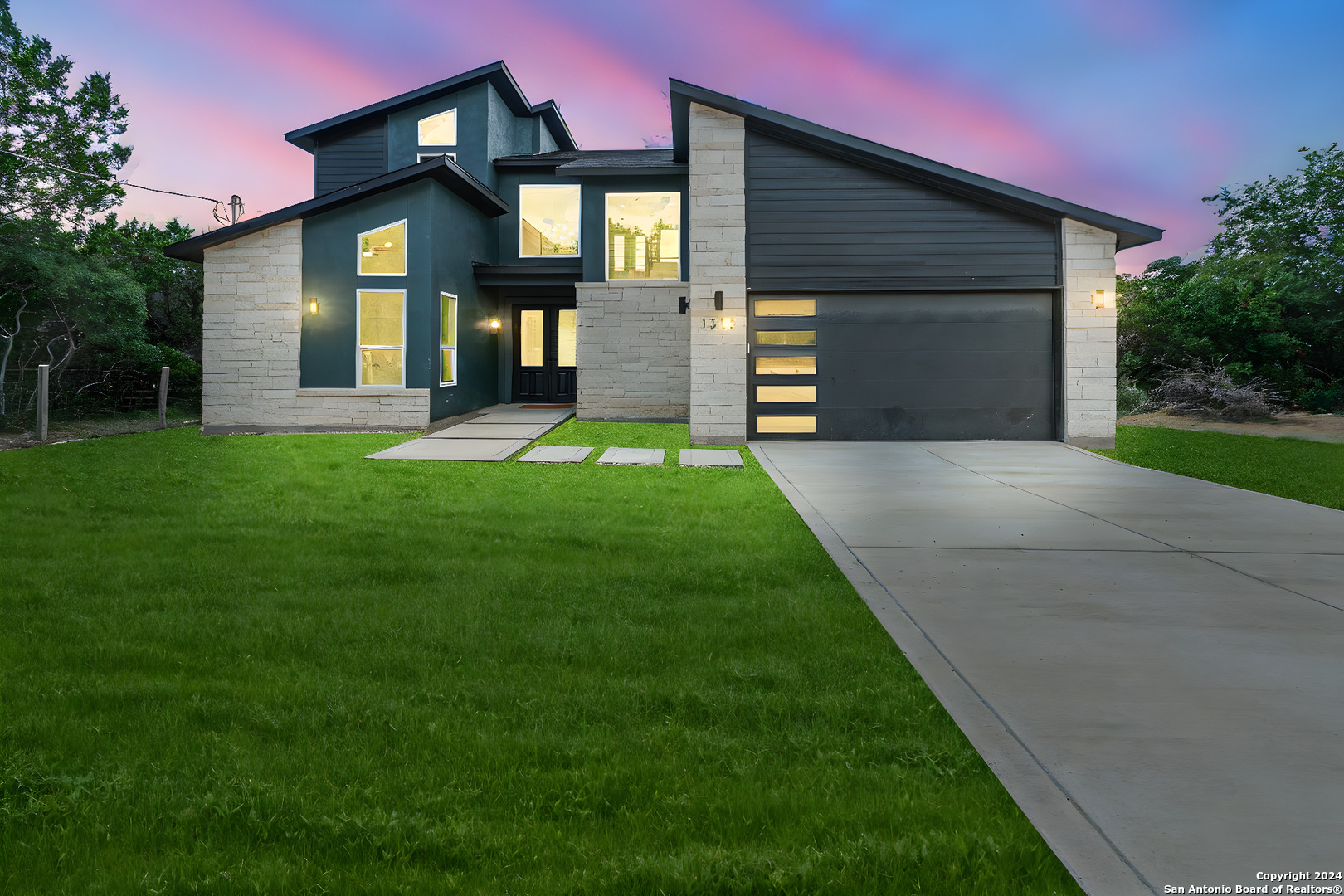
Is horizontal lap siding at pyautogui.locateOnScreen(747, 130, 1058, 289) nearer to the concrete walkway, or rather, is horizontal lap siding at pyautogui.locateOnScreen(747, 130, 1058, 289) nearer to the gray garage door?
the gray garage door

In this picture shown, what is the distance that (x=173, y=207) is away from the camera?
87.5 feet

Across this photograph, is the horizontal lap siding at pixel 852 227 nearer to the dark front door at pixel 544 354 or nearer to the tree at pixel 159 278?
the dark front door at pixel 544 354

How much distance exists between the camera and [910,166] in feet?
47.7

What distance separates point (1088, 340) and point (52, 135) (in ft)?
75.6

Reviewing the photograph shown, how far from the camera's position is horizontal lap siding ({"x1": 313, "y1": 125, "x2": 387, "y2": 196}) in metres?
22.5

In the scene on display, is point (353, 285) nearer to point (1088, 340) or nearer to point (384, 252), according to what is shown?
point (384, 252)

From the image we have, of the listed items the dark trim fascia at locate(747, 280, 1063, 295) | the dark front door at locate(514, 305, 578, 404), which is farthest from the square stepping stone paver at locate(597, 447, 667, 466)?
the dark front door at locate(514, 305, 578, 404)

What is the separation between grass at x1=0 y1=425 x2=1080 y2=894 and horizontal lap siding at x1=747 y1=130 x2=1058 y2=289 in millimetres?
9245

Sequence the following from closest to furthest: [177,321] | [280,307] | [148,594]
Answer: [148,594] → [280,307] → [177,321]

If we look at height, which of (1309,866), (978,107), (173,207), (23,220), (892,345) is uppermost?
(978,107)

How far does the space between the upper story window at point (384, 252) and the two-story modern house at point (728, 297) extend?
0.11ft

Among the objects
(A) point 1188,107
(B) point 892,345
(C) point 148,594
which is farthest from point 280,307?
(A) point 1188,107

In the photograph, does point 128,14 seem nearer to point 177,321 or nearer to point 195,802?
point 177,321

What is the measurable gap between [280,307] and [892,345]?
10899 millimetres
